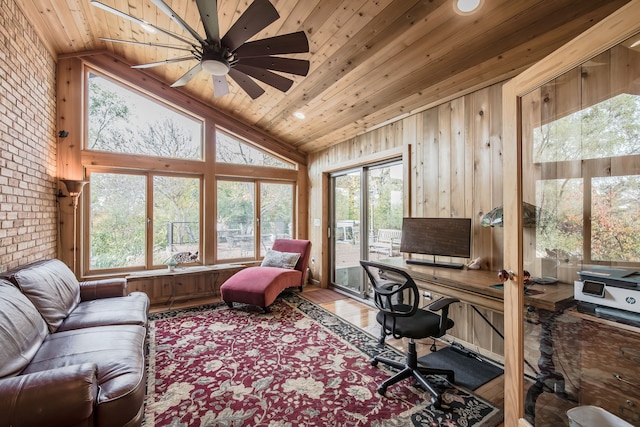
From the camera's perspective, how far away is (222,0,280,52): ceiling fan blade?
5.48 feet

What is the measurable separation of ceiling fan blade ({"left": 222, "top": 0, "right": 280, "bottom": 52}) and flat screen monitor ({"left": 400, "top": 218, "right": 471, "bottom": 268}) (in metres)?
2.25

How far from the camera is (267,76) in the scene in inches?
96.3

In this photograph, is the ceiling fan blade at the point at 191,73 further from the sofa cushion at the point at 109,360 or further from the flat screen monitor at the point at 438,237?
the flat screen monitor at the point at 438,237

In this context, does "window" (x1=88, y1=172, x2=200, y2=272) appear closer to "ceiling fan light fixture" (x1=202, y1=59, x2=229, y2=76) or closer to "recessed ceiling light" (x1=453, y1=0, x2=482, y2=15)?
"ceiling fan light fixture" (x1=202, y1=59, x2=229, y2=76)

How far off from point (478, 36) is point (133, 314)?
11.7 ft

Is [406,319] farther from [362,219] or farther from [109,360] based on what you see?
[362,219]

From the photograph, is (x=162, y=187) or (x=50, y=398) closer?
(x=50, y=398)

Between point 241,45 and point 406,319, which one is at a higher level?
point 241,45

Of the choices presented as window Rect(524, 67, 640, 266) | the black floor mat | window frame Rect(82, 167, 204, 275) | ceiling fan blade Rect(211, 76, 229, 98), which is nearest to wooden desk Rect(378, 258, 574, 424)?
the black floor mat

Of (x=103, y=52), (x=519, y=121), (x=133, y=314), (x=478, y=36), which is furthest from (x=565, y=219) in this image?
(x=103, y=52)

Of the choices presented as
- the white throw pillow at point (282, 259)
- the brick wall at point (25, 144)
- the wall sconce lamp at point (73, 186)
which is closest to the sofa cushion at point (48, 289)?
the brick wall at point (25, 144)

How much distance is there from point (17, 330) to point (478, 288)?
298cm

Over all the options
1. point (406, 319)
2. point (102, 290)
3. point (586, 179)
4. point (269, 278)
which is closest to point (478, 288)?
point (406, 319)

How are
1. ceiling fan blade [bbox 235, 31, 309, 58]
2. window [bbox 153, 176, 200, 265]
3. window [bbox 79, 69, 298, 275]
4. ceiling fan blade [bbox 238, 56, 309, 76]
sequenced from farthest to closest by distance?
window [bbox 153, 176, 200, 265] < window [bbox 79, 69, 298, 275] < ceiling fan blade [bbox 238, 56, 309, 76] < ceiling fan blade [bbox 235, 31, 309, 58]
